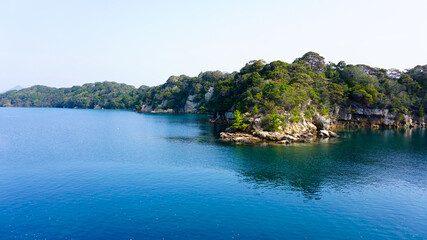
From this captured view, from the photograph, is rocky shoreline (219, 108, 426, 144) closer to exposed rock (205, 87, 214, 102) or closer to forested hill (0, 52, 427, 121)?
forested hill (0, 52, 427, 121)

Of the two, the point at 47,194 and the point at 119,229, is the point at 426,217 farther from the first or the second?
the point at 47,194

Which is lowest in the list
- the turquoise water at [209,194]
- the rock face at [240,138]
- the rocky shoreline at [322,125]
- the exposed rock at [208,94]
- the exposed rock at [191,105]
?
the turquoise water at [209,194]

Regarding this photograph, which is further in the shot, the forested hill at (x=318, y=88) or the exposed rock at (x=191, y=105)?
the exposed rock at (x=191, y=105)

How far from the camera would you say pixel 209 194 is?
2969 centimetres

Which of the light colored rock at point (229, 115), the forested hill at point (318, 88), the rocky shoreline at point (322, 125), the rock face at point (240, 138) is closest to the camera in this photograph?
the rock face at point (240, 138)

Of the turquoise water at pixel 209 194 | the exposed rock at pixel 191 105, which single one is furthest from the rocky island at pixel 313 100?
the exposed rock at pixel 191 105

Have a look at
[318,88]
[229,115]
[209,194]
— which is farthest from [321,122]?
[209,194]

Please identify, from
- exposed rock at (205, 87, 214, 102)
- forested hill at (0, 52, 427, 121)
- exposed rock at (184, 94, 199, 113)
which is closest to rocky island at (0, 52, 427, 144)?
forested hill at (0, 52, 427, 121)

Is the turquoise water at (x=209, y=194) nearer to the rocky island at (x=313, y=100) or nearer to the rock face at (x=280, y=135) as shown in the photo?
the rock face at (x=280, y=135)

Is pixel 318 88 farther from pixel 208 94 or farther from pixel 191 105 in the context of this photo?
pixel 191 105

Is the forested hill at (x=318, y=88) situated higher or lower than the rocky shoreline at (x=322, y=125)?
higher

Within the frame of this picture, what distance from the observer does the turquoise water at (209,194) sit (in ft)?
71.7

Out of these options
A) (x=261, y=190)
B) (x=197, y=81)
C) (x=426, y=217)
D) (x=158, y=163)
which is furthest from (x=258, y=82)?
(x=197, y=81)

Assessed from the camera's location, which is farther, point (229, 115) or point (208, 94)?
point (208, 94)
